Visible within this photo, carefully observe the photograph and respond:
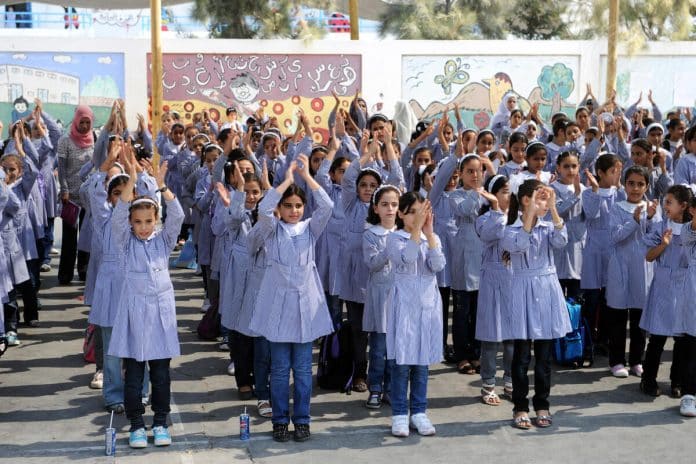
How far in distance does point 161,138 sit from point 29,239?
157 inches

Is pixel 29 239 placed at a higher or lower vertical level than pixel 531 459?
higher

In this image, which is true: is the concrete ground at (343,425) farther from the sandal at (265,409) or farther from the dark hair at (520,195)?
the dark hair at (520,195)

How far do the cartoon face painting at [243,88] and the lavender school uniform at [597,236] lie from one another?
1354cm

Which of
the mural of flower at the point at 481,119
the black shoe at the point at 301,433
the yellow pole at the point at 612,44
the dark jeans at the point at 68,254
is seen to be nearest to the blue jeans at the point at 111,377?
the black shoe at the point at 301,433

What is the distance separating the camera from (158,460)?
6086 millimetres

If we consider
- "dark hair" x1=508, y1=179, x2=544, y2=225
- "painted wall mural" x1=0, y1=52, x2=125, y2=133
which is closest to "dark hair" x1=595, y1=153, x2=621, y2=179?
"dark hair" x1=508, y1=179, x2=544, y2=225

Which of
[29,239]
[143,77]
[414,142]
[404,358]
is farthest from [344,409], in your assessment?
[143,77]

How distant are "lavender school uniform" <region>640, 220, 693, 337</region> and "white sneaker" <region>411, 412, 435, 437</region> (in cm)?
187

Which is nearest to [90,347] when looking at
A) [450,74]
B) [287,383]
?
[287,383]

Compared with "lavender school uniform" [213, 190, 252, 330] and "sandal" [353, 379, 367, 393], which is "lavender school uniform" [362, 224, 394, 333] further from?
"lavender school uniform" [213, 190, 252, 330]

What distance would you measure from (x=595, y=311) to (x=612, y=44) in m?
13.4

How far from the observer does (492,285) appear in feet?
23.4

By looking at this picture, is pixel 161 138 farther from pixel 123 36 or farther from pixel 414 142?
pixel 123 36

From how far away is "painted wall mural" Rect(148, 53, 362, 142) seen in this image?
68.9ft
